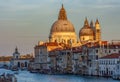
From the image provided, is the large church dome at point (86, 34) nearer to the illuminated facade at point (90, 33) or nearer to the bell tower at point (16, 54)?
the illuminated facade at point (90, 33)

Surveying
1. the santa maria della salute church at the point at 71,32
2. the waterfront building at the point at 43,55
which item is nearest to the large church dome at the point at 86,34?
the santa maria della salute church at the point at 71,32

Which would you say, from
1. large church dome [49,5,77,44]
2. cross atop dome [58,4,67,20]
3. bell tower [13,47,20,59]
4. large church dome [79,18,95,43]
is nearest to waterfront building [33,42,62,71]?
large church dome [79,18,95,43]

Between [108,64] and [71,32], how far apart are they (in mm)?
47502

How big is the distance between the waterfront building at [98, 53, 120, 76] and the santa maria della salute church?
133 feet

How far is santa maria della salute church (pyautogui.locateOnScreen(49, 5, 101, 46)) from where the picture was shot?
11069cm

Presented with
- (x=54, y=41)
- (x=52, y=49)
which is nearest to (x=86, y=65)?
(x=52, y=49)

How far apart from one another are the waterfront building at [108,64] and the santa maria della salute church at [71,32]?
40497 millimetres

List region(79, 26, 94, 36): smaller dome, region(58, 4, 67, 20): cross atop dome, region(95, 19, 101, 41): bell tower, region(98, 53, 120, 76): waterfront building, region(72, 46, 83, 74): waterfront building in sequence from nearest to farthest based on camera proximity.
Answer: region(98, 53, 120, 76): waterfront building, region(72, 46, 83, 74): waterfront building, region(79, 26, 94, 36): smaller dome, region(95, 19, 101, 41): bell tower, region(58, 4, 67, 20): cross atop dome

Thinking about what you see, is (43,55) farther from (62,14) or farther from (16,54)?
(16,54)

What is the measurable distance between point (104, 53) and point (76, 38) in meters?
41.0

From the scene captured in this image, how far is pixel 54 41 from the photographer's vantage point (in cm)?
11256

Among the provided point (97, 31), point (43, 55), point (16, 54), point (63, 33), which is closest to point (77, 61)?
point (43, 55)

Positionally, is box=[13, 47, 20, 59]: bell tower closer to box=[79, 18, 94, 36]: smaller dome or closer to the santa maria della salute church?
the santa maria della salute church

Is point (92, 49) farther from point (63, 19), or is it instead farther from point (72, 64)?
point (63, 19)
